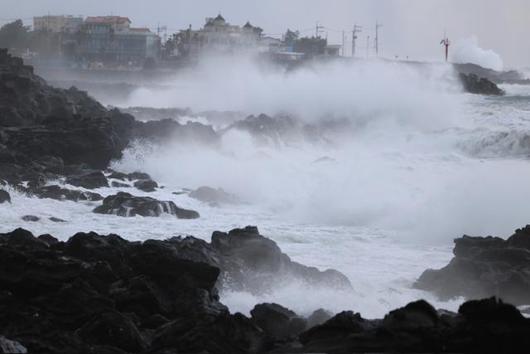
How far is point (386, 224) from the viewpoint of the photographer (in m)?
17.1

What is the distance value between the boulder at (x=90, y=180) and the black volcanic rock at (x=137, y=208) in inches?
96.0

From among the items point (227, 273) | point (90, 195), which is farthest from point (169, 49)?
point (227, 273)

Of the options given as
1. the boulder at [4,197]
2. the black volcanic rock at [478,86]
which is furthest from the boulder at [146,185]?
the black volcanic rock at [478,86]

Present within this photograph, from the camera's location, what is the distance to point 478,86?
5206 cm

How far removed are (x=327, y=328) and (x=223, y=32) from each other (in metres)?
79.2

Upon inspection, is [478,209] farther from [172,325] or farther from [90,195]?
[172,325]

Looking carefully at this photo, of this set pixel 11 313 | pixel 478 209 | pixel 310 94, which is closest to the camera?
pixel 11 313

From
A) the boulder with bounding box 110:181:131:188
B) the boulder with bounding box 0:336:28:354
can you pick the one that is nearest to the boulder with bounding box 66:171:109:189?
the boulder with bounding box 110:181:131:188

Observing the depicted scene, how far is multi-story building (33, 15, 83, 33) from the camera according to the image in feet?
300

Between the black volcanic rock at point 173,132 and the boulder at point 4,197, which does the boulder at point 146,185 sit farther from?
the black volcanic rock at point 173,132

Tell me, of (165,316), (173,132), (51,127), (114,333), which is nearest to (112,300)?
(165,316)

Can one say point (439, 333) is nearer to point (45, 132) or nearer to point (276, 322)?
point (276, 322)

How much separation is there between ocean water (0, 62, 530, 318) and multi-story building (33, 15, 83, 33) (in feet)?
163

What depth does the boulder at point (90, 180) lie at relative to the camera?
19656 millimetres
